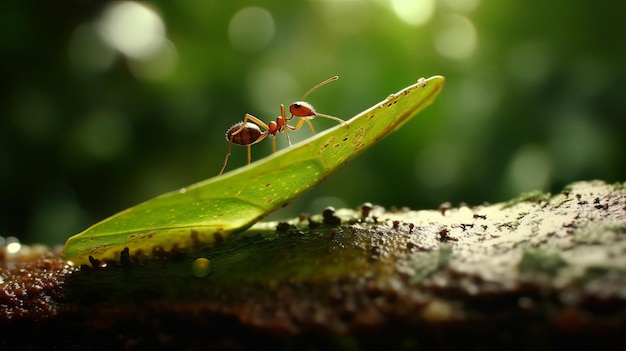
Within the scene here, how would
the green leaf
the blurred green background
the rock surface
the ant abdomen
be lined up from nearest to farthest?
1. the rock surface
2. the green leaf
3. the ant abdomen
4. the blurred green background

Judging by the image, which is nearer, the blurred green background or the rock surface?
the rock surface

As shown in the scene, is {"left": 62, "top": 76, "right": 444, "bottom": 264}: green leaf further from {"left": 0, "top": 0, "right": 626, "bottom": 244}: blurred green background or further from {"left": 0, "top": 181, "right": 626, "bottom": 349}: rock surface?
{"left": 0, "top": 0, "right": 626, "bottom": 244}: blurred green background

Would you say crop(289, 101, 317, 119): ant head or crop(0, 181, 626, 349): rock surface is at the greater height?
crop(289, 101, 317, 119): ant head

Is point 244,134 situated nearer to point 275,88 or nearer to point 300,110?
point 300,110

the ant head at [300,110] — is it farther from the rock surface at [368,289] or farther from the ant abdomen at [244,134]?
the rock surface at [368,289]

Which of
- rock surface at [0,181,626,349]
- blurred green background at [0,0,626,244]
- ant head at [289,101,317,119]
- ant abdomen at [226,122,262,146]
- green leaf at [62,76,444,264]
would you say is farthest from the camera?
blurred green background at [0,0,626,244]

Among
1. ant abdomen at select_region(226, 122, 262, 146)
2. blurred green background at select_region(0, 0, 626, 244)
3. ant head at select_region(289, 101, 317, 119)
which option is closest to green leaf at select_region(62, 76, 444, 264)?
ant abdomen at select_region(226, 122, 262, 146)

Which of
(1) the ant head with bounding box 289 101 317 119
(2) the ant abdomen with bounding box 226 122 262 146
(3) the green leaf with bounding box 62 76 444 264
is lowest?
(3) the green leaf with bounding box 62 76 444 264
